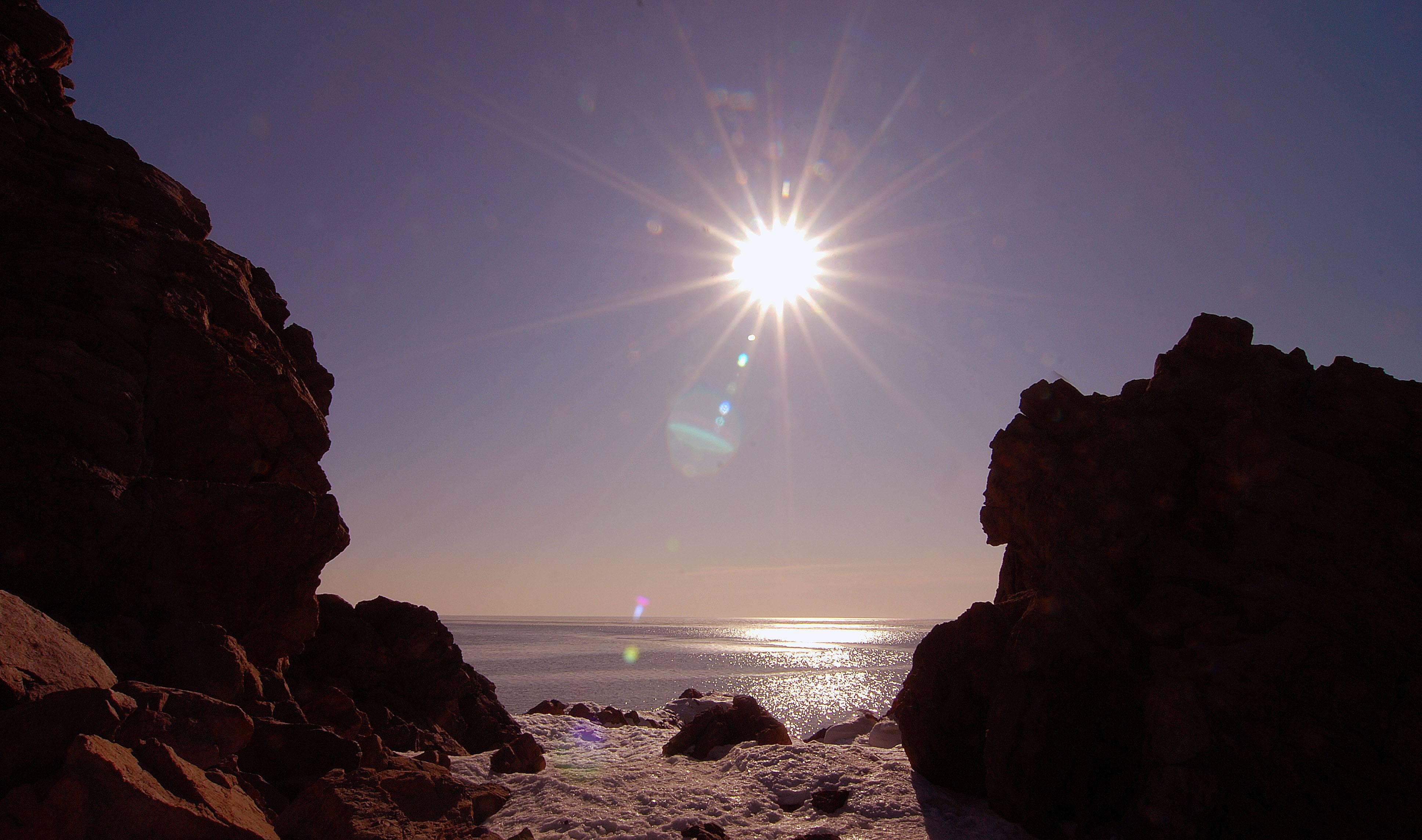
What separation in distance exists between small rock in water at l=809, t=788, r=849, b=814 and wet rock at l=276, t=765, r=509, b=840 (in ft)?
16.6

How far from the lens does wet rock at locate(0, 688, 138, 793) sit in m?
6.06

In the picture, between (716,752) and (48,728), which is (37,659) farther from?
(716,752)

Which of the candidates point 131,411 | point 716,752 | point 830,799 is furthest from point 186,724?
point 716,752

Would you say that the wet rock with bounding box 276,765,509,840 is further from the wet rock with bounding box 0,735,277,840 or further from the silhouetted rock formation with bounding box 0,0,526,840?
the wet rock with bounding box 0,735,277,840

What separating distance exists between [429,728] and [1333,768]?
1781 cm

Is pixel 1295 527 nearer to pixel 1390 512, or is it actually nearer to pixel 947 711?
pixel 1390 512

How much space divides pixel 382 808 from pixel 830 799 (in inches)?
259

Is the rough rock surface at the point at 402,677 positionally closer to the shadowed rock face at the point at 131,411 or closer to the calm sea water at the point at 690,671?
the shadowed rock face at the point at 131,411

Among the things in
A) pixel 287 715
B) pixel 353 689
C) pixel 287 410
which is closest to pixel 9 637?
pixel 287 715

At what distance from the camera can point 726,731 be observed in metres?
16.6

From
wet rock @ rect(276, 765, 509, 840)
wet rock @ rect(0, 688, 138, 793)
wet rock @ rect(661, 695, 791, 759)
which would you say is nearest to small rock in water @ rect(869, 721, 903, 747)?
wet rock @ rect(661, 695, 791, 759)

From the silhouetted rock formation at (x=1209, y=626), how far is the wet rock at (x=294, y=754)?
9166 millimetres

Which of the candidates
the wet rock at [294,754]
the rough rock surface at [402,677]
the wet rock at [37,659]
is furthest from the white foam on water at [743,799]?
the wet rock at [37,659]

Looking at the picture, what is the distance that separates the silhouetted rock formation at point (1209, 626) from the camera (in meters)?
8.90
